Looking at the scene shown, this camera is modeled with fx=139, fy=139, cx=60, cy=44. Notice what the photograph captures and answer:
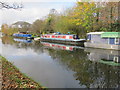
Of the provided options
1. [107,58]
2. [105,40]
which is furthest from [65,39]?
[107,58]

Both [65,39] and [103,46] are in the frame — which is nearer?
[103,46]

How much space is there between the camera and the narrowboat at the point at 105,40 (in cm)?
1585

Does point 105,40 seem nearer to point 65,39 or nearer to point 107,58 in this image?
point 107,58

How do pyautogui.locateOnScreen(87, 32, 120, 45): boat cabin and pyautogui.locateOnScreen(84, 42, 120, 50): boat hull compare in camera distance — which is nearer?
pyautogui.locateOnScreen(84, 42, 120, 50): boat hull

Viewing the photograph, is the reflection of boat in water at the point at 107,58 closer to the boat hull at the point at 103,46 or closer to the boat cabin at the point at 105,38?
the boat hull at the point at 103,46

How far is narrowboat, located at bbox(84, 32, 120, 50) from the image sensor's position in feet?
52.0

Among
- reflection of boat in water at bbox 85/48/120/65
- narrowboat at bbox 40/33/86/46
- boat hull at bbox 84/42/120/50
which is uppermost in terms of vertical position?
narrowboat at bbox 40/33/86/46

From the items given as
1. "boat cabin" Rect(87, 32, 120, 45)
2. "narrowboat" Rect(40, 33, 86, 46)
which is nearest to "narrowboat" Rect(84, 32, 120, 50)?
"boat cabin" Rect(87, 32, 120, 45)

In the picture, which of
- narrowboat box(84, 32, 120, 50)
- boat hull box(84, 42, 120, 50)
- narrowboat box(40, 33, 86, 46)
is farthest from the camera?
narrowboat box(40, 33, 86, 46)

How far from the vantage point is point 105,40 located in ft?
56.0

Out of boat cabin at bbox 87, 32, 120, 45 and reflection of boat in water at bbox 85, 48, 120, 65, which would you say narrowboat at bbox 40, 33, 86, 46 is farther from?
reflection of boat in water at bbox 85, 48, 120, 65

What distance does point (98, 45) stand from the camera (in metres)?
17.4

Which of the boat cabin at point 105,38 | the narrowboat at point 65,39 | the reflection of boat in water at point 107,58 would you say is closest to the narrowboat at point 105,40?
the boat cabin at point 105,38

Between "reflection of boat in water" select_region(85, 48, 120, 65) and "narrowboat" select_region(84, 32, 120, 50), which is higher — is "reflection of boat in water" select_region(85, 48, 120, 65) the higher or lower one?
the lower one
